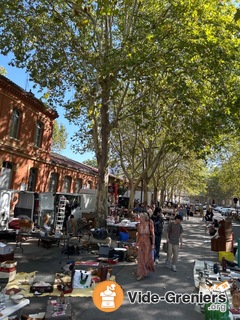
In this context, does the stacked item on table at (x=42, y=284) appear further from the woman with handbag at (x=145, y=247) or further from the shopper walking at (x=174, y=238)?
the shopper walking at (x=174, y=238)

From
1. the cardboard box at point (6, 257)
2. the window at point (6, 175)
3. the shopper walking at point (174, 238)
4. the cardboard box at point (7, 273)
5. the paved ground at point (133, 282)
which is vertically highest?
the window at point (6, 175)

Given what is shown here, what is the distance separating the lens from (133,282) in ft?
26.9

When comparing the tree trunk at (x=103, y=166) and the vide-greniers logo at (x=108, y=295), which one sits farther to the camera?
the tree trunk at (x=103, y=166)

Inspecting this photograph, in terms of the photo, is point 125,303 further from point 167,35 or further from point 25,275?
point 167,35

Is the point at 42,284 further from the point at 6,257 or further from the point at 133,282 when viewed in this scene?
the point at 133,282

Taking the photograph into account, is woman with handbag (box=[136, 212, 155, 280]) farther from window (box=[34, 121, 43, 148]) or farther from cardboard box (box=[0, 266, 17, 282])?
window (box=[34, 121, 43, 148])

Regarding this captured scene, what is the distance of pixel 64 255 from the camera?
446 inches

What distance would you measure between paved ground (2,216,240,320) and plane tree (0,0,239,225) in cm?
501

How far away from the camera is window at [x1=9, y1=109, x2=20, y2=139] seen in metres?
19.1

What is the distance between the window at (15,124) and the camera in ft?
62.7

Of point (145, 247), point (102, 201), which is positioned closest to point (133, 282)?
point (145, 247)

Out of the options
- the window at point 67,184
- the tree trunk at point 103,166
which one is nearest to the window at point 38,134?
the window at point 67,184

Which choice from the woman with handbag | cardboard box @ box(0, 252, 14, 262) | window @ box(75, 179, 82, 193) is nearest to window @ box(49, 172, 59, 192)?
window @ box(75, 179, 82, 193)

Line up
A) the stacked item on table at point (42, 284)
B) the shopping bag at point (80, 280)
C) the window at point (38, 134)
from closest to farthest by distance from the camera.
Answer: the stacked item on table at point (42, 284), the shopping bag at point (80, 280), the window at point (38, 134)
